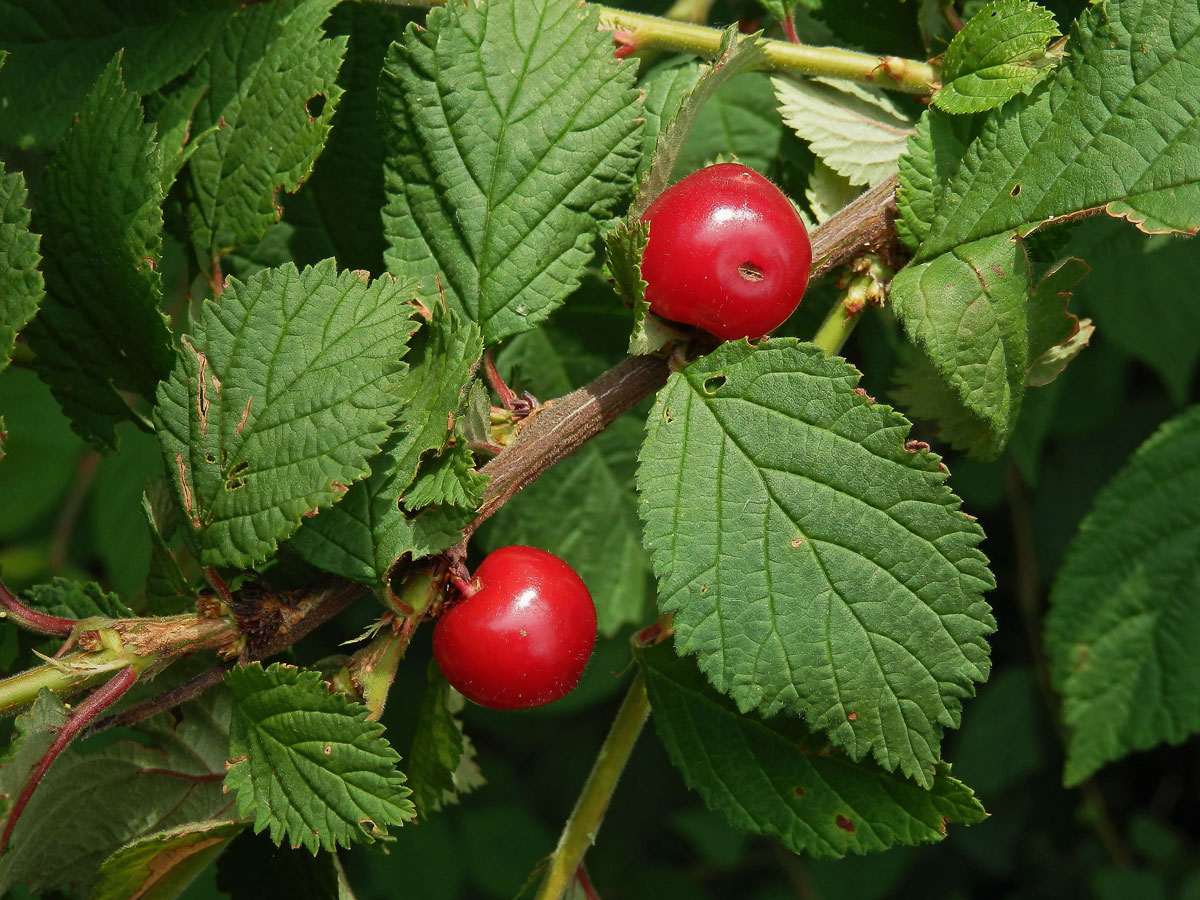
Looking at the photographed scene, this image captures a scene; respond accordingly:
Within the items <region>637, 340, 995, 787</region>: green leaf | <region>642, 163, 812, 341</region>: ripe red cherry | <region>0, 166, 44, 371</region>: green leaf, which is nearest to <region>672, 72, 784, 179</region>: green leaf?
<region>642, 163, 812, 341</region>: ripe red cherry

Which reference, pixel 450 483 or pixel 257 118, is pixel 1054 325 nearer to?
pixel 450 483

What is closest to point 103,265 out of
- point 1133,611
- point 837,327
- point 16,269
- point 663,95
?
point 16,269

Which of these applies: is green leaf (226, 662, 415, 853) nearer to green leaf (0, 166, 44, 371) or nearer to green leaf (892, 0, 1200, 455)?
green leaf (0, 166, 44, 371)

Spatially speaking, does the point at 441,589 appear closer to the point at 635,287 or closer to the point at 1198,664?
the point at 635,287

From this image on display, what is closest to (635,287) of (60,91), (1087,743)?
(60,91)

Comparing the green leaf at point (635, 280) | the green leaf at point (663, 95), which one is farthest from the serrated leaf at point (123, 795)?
the green leaf at point (663, 95)
